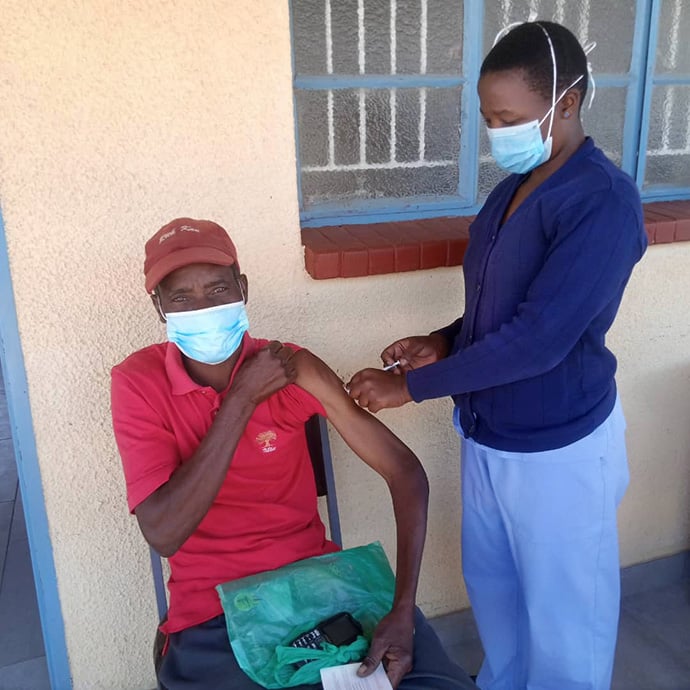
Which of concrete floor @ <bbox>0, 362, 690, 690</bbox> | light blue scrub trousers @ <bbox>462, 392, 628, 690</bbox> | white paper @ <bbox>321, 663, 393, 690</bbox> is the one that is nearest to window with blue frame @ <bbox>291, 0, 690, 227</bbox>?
light blue scrub trousers @ <bbox>462, 392, 628, 690</bbox>

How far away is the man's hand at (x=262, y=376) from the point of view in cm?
153

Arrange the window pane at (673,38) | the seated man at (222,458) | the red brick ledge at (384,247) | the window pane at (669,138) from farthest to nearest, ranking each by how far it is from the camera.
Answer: the window pane at (669,138), the window pane at (673,38), the red brick ledge at (384,247), the seated man at (222,458)

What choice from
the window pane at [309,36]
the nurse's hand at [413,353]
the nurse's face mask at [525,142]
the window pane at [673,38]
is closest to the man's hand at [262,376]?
the nurse's hand at [413,353]

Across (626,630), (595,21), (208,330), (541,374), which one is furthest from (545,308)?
(626,630)

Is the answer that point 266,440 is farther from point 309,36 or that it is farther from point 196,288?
point 309,36

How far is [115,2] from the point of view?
1740 millimetres

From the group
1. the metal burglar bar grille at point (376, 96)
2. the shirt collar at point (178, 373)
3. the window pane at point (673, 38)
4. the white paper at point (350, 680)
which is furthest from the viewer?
the window pane at point (673, 38)

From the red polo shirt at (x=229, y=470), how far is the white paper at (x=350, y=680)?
0.34 metres

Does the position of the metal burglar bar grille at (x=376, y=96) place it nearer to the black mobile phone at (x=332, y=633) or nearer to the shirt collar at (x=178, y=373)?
the shirt collar at (x=178, y=373)

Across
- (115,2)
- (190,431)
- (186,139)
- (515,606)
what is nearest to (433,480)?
(515,606)

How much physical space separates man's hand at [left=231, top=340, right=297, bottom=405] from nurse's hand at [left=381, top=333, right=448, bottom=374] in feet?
1.47

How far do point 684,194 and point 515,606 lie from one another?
1.71 m

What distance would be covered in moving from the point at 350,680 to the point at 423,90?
1.73m

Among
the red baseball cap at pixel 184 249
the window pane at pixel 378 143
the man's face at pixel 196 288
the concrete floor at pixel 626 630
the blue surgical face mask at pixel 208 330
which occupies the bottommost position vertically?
the concrete floor at pixel 626 630
